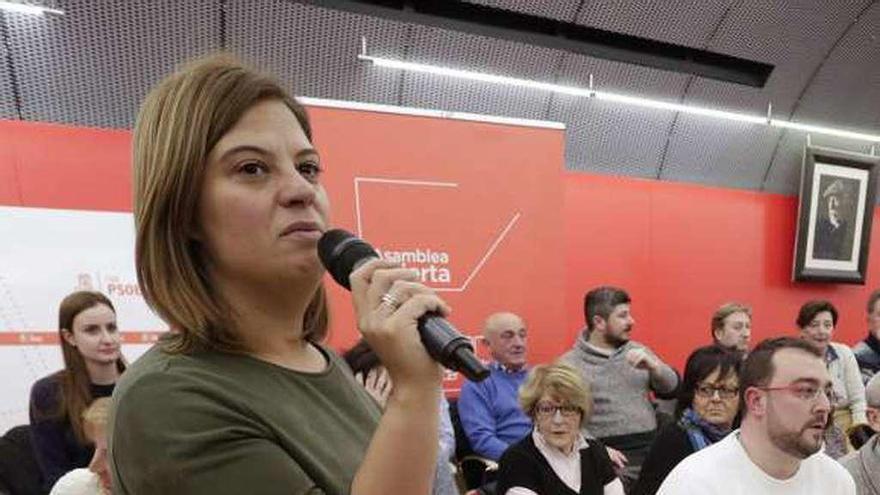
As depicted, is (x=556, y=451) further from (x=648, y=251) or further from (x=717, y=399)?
(x=648, y=251)

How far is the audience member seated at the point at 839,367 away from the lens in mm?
5492

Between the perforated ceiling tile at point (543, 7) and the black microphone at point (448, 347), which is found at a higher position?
the perforated ceiling tile at point (543, 7)

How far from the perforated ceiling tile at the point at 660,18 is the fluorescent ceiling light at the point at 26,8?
4.90 metres

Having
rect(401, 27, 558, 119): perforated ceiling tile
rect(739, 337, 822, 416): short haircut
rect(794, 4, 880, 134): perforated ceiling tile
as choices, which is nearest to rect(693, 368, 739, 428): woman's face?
rect(739, 337, 822, 416): short haircut

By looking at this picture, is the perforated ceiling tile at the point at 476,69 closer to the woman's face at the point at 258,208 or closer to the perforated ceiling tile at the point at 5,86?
the perforated ceiling tile at the point at 5,86

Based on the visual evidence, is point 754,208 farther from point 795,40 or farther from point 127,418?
point 127,418

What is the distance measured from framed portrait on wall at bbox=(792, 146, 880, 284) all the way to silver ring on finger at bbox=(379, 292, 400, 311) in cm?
855

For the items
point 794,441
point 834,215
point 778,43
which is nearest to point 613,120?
point 778,43

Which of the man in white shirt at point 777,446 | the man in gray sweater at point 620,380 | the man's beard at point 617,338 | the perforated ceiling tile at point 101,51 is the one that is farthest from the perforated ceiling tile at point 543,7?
the man in white shirt at point 777,446

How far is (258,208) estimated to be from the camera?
82 centimetres

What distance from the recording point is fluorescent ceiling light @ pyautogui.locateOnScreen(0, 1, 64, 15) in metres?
5.17

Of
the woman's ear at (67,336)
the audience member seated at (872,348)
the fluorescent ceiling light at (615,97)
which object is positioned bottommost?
the audience member seated at (872,348)

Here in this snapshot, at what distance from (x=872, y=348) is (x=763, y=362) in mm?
4126

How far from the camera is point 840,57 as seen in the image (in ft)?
29.2
